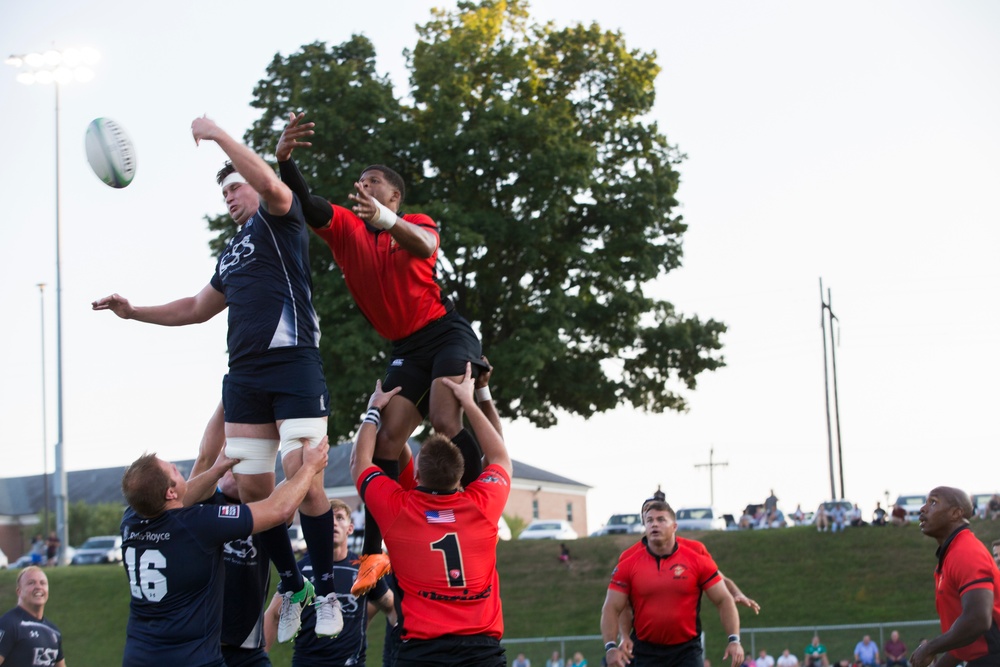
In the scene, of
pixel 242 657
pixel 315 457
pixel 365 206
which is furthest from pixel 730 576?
pixel 365 206

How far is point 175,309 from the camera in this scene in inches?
300

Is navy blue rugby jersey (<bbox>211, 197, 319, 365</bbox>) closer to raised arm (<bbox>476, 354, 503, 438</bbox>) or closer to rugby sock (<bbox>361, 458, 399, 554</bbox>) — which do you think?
rugby sock (<bbox>361, 458, 399, 554</bbox>)

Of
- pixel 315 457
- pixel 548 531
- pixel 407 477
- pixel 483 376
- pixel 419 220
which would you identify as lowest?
pixel 548 531

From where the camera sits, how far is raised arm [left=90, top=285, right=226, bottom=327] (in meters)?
7.40

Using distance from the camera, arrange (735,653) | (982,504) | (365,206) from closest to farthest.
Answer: (365,206) < (735,653) < (982,504)

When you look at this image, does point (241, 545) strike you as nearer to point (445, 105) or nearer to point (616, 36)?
point (445, 105)

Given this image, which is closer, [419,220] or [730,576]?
[419,220]

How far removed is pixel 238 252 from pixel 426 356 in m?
1.38

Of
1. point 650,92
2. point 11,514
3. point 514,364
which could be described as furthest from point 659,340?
point 11,514

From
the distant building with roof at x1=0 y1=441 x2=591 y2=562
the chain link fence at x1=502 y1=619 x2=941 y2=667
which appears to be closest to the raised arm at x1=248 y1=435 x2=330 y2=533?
the chain link fence at x1=502 y1=619 x2=941 y2=667

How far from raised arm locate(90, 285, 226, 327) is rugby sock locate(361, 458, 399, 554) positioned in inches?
55.7

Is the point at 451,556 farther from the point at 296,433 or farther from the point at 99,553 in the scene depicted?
the point at 99,553

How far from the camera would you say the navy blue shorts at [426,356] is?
752 centimetres

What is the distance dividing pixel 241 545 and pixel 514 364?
21889 millimetres
